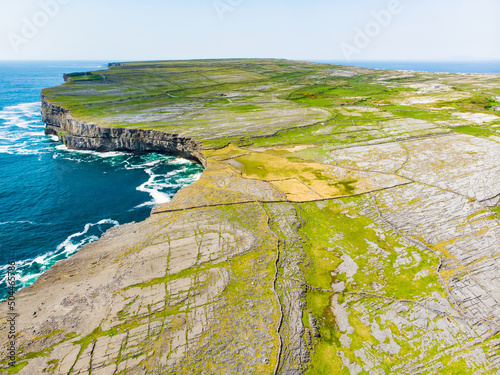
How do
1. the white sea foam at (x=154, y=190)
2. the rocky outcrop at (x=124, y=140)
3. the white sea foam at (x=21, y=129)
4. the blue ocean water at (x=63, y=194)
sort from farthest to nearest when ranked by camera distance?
the white sea foam at (x=21, y=129), the rocky outcrop at (x=124, y=140), the white sea foam at (x=154, y=190), the blue ocean water at (x=63, y=194)

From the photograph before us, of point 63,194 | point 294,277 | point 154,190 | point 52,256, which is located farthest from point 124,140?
point 294,277

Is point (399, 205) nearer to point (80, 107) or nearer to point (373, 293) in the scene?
point (373, 293)

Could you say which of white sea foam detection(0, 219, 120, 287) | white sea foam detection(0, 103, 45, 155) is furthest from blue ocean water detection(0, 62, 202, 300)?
white sea foam detection(0, 103, 45, 155)

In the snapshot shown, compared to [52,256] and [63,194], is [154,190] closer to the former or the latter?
[63,194]

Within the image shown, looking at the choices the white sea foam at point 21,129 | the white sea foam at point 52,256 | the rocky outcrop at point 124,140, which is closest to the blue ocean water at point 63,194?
→ the white sea foam at point 52,256

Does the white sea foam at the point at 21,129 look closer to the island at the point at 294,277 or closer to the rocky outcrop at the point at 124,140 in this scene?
the rocky outcrop at the point at 124,140

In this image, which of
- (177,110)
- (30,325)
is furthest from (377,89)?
(30,325)
